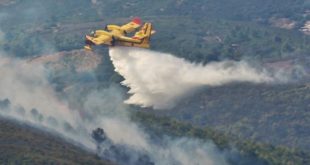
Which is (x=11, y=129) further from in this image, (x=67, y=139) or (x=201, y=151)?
(x=201, y=151)

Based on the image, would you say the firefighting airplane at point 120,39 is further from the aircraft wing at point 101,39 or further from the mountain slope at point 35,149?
the mountain slope at point 35,149

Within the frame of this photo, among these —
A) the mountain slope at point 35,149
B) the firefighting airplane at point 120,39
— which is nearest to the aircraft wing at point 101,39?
the firefighting airplane at point 120,39

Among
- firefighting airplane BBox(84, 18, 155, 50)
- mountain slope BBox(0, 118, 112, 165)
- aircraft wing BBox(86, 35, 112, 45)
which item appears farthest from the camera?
aircraft wing BBox(86, 35, 112, 45)

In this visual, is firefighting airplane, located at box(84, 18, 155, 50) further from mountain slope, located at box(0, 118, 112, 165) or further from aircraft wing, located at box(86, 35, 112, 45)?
mountain slope, located at box(0, 118, 112, 165)

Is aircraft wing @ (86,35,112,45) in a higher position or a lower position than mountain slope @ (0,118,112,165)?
higher

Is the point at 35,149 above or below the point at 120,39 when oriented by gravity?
below

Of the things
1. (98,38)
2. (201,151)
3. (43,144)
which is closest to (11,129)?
(43,144)

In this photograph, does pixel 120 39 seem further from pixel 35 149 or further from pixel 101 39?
pixel 35 149

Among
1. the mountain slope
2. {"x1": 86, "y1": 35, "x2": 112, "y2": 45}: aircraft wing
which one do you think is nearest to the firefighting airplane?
{"x1": 86, "y1": 35, "x2": 112, "y2": 45}: aircraft wing

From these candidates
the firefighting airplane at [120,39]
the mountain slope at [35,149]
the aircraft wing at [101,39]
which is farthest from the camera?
the aircraft wing at [101,39]

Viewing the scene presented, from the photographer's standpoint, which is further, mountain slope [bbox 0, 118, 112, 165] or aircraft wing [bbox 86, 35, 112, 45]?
aircraft wing [bbox 86, 35, 112, 45]

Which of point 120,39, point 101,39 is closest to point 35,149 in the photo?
point 101,39
